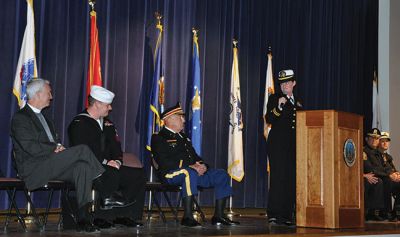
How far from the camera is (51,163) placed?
16.2 ft

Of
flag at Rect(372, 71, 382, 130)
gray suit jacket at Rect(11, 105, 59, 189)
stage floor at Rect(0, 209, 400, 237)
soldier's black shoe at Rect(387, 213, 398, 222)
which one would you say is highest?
flag at Rect(372, 71, 382, 130)

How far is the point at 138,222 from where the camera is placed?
5.81 metres

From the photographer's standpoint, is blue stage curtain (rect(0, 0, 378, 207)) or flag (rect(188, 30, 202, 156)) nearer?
blue stage curtain (rect(0, 0, 378, 207))

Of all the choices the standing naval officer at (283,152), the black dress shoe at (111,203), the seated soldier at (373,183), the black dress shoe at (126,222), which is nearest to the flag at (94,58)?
the black dress shoe at (126,222)

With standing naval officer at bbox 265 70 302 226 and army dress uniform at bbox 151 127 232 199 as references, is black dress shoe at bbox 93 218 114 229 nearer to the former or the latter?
army dress uniform at bbox 151 127 232 199

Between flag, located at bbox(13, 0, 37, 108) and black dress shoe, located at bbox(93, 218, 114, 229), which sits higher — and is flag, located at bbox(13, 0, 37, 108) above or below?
above

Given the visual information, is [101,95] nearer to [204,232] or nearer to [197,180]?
[197,180]

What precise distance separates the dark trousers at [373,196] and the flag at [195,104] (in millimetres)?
2112

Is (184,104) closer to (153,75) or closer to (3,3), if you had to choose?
(153,75)

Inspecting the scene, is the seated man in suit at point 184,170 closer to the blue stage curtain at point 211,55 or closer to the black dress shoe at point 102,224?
the black dress shoe at point 102,224

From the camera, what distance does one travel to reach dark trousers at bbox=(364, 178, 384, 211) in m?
7.91

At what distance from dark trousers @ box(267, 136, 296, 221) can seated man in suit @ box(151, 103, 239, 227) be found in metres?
0.42

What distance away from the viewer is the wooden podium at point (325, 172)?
5.59 metres

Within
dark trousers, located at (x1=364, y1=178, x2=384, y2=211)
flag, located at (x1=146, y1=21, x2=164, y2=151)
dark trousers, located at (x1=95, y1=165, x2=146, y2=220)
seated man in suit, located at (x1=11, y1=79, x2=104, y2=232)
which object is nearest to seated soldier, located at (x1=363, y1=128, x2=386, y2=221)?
dark trousers, located at (x1=364, y1=178, x2=384, y2=211)
